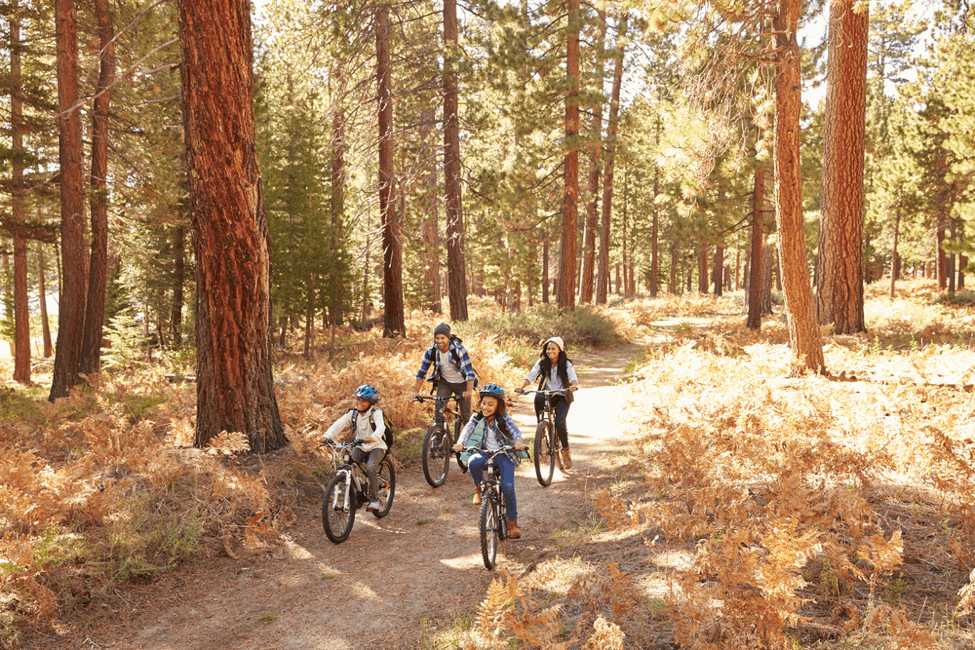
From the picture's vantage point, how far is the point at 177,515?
19.1ft

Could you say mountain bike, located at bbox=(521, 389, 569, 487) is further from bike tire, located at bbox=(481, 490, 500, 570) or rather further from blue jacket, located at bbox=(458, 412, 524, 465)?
bike tire, located at bbox=(481, 490, 500, 570)

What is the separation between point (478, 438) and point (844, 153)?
1086 cm

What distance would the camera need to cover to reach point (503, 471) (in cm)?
575

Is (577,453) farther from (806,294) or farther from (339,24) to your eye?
(339,24)

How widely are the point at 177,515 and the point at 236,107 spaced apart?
15.7ft

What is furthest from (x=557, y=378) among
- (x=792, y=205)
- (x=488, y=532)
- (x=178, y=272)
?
(x=178, y=272)

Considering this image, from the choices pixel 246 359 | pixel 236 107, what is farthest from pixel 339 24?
pixel 246 359

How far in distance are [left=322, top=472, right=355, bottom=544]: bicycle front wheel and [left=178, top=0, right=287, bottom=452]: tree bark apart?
1694 millimetres

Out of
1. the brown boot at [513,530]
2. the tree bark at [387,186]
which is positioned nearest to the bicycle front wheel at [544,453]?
the brown boot at [513,530]

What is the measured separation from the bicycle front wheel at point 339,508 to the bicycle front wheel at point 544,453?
2512 mm

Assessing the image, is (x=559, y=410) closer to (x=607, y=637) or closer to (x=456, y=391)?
(x=456, y=391)

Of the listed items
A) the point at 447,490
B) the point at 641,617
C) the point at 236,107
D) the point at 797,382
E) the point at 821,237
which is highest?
the point at 236,107

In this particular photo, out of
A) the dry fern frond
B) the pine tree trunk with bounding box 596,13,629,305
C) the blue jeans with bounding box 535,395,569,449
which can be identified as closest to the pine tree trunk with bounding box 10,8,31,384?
the blue jeans with bounding box 535,395,569,449

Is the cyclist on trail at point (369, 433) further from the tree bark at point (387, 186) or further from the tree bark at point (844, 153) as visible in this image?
the tree bark at point (387, 186)
